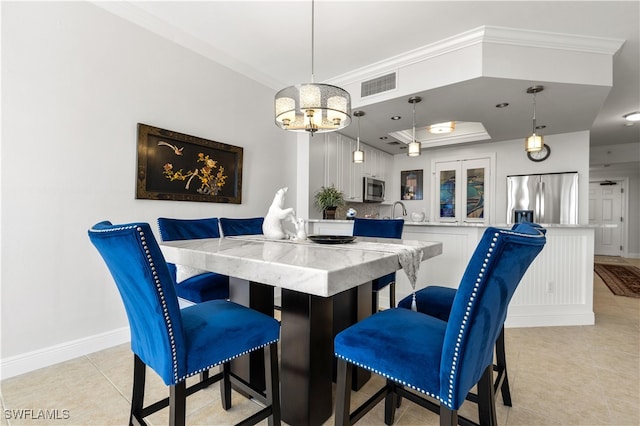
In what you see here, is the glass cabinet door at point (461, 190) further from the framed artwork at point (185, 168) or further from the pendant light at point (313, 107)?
the pendant light at point (313, 107)

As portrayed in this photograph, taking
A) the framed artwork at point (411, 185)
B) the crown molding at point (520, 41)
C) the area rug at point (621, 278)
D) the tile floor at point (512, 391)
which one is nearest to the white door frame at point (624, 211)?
the area rug at point (621, 278)

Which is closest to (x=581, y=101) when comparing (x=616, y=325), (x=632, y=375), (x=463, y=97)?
(x=463, y=97)

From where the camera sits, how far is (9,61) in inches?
75.7

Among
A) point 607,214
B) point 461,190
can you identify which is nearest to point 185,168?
point 461,190

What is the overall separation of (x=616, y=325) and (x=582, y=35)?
2.75 metres

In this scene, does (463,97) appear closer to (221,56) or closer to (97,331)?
(221,56)

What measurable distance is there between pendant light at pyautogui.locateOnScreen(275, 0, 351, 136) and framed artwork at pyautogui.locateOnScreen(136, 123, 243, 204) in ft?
3.96

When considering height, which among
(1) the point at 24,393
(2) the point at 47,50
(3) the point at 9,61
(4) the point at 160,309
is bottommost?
(1) the point at 24,393

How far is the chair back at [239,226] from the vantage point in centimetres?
259

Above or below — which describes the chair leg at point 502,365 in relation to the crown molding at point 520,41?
below

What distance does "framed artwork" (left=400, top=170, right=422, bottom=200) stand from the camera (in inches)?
230

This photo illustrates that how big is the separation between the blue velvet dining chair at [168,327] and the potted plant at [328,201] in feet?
8.96

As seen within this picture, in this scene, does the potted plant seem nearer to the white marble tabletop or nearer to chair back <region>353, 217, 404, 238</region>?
chair back <region>353, 217, 404, 238</region>

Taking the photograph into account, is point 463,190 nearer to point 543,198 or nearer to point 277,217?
point 543,198
